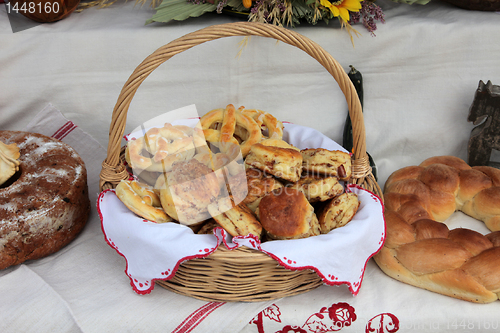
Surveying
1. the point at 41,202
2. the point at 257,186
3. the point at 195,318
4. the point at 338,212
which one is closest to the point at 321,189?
the point at 338,212

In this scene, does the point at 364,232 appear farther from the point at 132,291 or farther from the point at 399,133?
the point at 399,133

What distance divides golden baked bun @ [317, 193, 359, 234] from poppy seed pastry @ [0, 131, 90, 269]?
850 mm

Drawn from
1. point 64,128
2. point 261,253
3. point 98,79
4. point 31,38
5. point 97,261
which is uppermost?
point 31,38

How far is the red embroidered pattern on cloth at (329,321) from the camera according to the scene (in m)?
1.06

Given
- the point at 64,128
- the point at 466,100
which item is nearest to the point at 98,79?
the point at 64,128

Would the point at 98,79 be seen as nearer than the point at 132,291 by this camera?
No

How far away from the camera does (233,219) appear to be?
101 cm

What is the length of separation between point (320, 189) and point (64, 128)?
1.26 meters

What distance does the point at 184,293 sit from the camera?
3.60ft

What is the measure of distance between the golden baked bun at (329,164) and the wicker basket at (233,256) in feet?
0.21

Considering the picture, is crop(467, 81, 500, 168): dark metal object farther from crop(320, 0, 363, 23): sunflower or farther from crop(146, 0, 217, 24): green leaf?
crop(146, 0, 217, 24): green leaf

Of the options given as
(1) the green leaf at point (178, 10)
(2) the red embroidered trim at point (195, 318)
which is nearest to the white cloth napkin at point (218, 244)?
(2) the red embroidered trim at point (195, 318)

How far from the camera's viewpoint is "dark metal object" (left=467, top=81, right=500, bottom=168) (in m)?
1.52

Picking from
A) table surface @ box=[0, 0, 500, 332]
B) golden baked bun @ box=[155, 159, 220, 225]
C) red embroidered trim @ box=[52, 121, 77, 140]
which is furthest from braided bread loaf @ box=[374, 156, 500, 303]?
red embroidered trim @ box=[52, 121, 77, 140]
